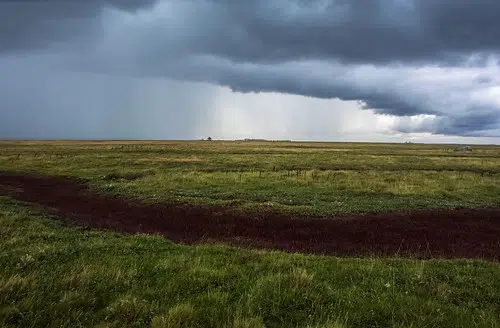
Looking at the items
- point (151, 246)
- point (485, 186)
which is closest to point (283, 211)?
point (151, 246)

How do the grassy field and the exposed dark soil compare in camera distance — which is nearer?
the grassy field

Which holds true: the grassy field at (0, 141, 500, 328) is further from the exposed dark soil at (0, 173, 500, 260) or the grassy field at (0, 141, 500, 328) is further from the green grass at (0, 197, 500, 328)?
the exposed dark soil at (0, 173, 500, 260)

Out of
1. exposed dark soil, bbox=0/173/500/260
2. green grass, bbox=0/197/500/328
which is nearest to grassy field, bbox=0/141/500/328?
green grass, bbox=0/197/500/328

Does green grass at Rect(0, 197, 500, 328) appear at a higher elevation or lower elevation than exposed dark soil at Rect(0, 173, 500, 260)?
higher

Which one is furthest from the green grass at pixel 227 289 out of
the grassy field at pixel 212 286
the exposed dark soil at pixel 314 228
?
the exposed dark soil at pixel 314 228

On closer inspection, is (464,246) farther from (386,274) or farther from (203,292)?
(203,292)

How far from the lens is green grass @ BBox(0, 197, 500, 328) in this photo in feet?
21.9

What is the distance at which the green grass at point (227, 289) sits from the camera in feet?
21.9

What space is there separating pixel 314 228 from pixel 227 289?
10646 mm

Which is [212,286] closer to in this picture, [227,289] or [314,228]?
[227,289]

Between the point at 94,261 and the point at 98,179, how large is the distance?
28.9 metres

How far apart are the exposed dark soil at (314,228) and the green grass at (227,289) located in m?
3.31

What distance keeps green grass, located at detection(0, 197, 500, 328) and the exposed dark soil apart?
3.31 metres

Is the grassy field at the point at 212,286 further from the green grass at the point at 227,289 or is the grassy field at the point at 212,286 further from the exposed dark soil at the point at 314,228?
the exposed dark soil at the point at 314,228
